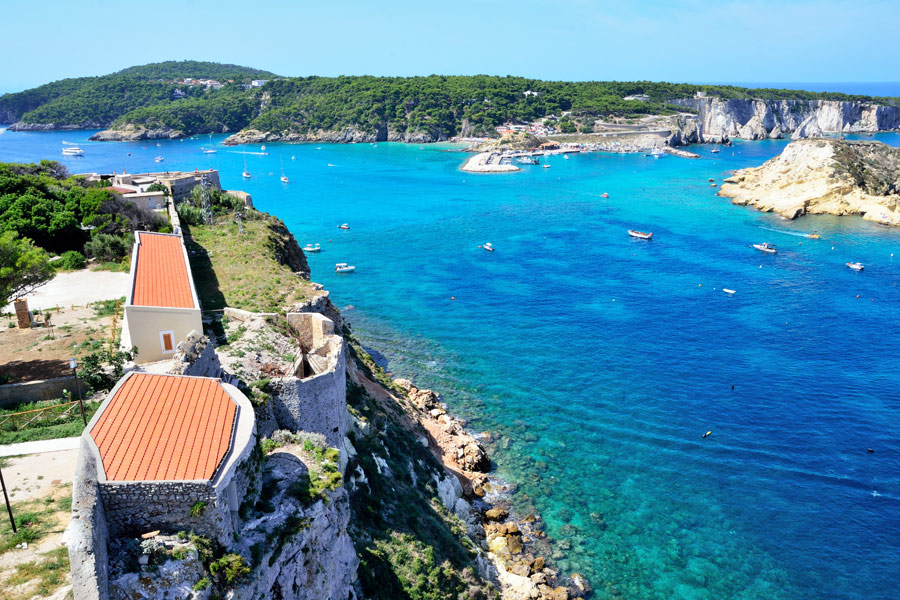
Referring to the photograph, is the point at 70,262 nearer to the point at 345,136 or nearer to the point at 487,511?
the point at 487,511

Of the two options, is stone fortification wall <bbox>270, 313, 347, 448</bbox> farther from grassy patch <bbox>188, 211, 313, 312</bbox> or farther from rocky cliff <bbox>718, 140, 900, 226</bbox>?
rocky cliff <bbox>718, 140, 900, 226</bbox>

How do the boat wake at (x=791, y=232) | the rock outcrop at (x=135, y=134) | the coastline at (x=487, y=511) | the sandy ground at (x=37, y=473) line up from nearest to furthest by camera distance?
the sandy ground at (x=37, y=473), the coastline at (x=487, y=511), the boat wake at (x=791, y=232), the rock outcrop at (x=135, y=134)

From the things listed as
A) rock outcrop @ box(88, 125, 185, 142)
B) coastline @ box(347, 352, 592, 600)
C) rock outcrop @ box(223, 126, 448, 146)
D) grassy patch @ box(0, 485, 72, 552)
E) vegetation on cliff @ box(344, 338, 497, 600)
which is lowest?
coastline @ box(347, 352, 592, 600)

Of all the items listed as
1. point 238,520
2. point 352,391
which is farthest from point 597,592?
point 238,520

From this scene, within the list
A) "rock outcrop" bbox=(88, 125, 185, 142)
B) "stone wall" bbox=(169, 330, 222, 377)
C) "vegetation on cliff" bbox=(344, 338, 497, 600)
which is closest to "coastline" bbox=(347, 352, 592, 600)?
"vegetation on cliff" bbox=(344, 338, 497, 600)

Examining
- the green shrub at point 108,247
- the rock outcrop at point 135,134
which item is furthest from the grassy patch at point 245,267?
the rock outcrop at point 135,134

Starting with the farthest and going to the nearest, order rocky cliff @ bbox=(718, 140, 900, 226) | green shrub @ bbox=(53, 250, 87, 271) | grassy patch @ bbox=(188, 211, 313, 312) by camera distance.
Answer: rocky cliff @ bbox=(718, 140, 900, 226)
green shrub @ bbox=(53, 250, 87, 271)
grassy patch @ bbox=(188, 211, 313, 312)

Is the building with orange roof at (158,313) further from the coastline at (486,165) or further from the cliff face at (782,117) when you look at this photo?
the cliff face at (782,117)
